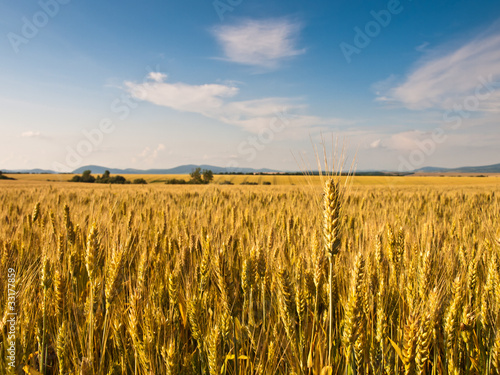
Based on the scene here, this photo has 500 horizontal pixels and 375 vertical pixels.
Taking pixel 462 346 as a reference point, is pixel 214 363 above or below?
above

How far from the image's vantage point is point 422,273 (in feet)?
4.56

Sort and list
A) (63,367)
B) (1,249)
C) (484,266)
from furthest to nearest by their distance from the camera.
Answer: (484,266)
(1,249)
(63,367)

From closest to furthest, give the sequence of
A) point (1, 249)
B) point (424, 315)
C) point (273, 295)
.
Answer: point (424, 315)
point (273, 295)
point (1, 249)

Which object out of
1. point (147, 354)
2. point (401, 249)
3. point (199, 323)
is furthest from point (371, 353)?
point (401, 249)

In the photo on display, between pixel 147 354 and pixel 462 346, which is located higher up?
pixel 147 354

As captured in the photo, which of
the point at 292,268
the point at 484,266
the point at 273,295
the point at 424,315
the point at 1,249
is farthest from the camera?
the point at 484,266

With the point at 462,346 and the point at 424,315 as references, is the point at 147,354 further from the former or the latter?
the point at 462,346

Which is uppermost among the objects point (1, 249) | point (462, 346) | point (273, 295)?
point (1, 249)

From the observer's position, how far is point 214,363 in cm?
100

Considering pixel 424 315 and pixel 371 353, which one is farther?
pixel 371 353

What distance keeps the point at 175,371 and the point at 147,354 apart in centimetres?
12

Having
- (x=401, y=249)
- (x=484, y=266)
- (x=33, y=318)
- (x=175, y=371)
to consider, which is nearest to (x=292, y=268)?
(x=401, y=249)

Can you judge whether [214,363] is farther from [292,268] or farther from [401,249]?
[401,249]

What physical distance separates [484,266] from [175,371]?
258 cm
